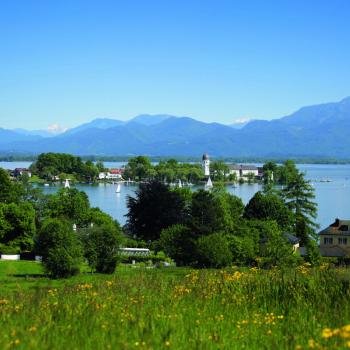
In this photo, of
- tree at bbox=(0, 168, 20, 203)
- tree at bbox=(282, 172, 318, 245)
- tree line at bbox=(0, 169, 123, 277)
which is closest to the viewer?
tree line at bbox=(0, 169, 123, 277)

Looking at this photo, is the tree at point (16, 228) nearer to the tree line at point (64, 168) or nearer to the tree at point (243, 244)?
the tree at point (243, 244)

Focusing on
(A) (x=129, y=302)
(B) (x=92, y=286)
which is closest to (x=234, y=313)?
(A) (x=129, y=302)

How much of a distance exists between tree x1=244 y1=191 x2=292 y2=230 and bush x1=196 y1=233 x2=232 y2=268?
2030 centimetres

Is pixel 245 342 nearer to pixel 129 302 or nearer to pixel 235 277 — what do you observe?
pixel 129 302

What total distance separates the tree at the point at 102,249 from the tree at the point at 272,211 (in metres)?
21.3

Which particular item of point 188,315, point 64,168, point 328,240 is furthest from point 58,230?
point 64,168

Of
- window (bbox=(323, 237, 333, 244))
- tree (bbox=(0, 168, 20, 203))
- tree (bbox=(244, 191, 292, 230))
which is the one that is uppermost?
tree (bbox=(0, 168, 20, 203))

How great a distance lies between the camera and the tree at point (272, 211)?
152ft

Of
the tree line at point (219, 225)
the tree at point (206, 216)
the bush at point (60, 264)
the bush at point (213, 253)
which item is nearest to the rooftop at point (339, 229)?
the tree line at point (219, 225)

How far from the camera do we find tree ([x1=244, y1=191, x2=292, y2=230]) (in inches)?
1820

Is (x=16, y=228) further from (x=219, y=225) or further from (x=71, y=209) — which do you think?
(x=219, y=225)

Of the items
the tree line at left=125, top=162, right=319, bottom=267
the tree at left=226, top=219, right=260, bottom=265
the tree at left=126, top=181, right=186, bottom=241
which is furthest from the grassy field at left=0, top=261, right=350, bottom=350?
the tree at left=126, top=181, right=186, bottom=241

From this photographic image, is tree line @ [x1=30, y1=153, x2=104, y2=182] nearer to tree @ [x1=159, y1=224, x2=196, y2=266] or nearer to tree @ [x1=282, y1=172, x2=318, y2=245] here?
tree @ [x1=282, y1=172, x2=318, y2=245]

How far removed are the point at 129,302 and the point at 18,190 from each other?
45689 millimetres
